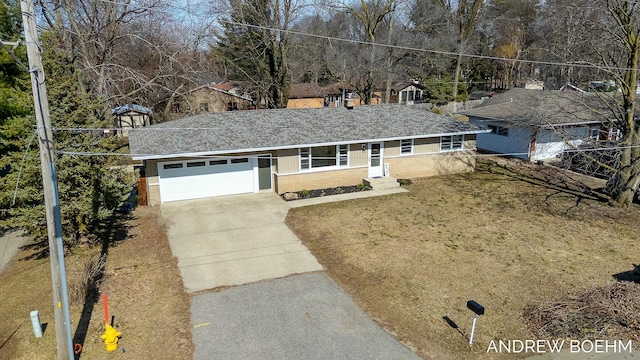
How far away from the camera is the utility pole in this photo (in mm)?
7086

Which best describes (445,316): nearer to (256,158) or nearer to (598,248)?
(598,248)

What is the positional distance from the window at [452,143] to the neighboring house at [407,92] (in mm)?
37165

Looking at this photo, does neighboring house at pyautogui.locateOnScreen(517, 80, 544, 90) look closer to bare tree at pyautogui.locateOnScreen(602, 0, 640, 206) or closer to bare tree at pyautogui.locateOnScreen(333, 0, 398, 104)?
bare tree at pyautogui.locateOnScreen(333, 0, 398, 104)

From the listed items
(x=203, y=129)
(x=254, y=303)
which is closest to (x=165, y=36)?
(x=203, y=129)

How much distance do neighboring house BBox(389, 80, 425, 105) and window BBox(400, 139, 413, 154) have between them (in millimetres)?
38697

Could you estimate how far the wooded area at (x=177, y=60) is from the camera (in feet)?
41.3

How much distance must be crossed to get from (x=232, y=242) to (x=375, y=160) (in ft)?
31.8

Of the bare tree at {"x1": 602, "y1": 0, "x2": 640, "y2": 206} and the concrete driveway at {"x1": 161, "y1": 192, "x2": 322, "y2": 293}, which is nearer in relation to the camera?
the concrete driveway at {"x1": 161, "y1": 192, "x2": 322, "y2": 293}

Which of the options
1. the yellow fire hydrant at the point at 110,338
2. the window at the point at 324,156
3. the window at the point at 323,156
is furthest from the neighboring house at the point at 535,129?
the yellow fire hydrant at the point at 110,338

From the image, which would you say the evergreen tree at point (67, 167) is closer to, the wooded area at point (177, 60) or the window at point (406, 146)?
the wooded area at point (177, 60)

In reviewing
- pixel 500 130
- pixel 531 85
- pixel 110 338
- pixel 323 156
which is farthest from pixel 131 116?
pixel 531 85

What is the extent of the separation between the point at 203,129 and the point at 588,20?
17040mm

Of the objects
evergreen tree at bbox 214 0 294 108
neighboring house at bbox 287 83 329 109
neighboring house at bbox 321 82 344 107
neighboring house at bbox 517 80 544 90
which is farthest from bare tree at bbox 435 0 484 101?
evergreen tree at bbox 214 0 294 108

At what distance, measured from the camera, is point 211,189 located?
19.2 metres
